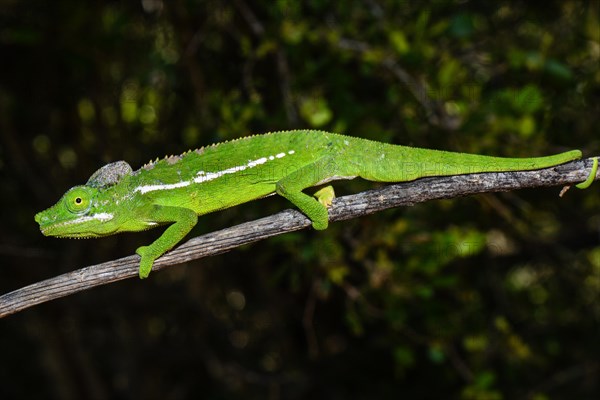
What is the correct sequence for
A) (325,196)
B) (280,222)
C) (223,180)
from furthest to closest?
(325,196) → (223,180) → (280,222)

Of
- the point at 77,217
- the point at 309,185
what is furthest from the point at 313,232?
the point at 77,217

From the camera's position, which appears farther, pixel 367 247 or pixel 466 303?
pixel 466 303

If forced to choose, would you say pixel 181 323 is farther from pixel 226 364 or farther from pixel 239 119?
pixel 239 119

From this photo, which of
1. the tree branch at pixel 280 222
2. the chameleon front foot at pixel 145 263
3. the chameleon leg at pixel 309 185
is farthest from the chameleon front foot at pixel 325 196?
the chameleon front foot at pixel 145 263

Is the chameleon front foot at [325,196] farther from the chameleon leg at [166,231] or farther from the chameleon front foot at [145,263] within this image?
the chameleon front foot at [145,263]

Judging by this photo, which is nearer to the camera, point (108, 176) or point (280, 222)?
point (280, 222)

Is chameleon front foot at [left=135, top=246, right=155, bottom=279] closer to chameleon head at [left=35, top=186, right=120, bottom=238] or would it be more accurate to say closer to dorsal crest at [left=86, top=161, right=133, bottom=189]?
chameleon head at [left=35, top=186, right=120, bottom=238]

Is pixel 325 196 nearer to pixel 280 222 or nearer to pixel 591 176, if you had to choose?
pixel 280 222

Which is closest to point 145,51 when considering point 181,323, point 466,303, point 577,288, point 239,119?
point 239,119
